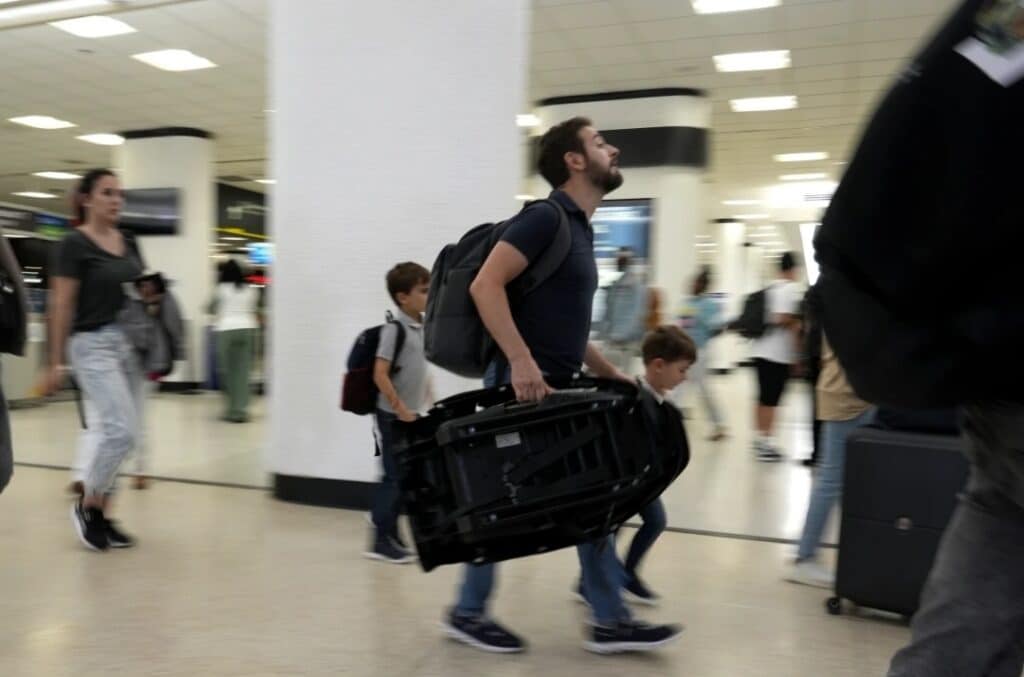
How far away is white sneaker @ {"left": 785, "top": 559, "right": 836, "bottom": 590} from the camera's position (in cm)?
312

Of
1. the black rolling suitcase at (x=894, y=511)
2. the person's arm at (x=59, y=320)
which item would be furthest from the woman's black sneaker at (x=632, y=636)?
the person's arm at (x=59, y=320)

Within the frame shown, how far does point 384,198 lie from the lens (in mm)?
4047

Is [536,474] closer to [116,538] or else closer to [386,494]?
[386,494]

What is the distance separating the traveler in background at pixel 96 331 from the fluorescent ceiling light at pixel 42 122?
10.1 metres

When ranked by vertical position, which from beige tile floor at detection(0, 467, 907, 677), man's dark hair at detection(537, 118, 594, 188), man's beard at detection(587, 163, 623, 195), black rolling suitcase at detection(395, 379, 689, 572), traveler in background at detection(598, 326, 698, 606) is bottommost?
beige tile floor at detection(0, 467, 907, 677)

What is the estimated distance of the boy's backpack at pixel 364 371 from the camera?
3.21 m

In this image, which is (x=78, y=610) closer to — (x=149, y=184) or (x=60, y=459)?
(x=60, y=459)

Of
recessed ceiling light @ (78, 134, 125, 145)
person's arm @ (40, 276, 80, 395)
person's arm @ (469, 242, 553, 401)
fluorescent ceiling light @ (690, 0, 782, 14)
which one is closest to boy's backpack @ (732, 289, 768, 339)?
fluorescent ceiling light @ (690, 0, 782, 14)

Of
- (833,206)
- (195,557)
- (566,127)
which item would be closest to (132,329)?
(195,557)

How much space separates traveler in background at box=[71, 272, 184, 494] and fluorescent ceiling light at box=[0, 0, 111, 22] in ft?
13.3

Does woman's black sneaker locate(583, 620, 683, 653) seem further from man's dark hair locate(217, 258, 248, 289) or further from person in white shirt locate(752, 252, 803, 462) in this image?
man's dark hair locate(217, 258, 248, 289)

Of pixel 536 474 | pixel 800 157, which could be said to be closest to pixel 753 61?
pixel 800 157

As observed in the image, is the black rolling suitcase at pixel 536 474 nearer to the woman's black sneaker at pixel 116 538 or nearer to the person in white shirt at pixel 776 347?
the woman's black sneaker at pixel 116 538

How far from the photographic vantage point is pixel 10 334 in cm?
194
